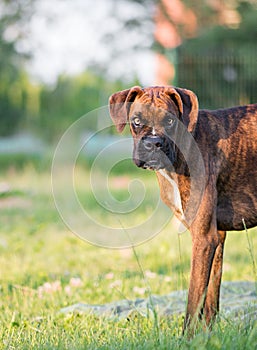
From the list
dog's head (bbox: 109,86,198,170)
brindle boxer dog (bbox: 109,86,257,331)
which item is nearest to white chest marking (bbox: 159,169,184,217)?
brindle boxer dog (bbox: 109,86,257,331)

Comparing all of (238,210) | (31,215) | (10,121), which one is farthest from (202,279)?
(10,121)

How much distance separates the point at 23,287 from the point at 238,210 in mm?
2103

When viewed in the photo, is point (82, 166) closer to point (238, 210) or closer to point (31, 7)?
point (31, 7)

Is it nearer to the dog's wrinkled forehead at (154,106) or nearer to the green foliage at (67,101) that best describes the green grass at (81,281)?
the dog's wrinkled forehead at (154,106)

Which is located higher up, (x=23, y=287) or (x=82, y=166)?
(x=82, y=166)

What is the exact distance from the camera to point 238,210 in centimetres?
463

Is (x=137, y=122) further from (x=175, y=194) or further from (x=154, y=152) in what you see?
(x=175, y=194)

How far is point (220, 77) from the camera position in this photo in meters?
16.1

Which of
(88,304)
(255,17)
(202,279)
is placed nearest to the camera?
(202,279)

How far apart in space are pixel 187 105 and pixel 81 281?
245 cm

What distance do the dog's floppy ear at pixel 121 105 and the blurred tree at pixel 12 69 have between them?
16145mm

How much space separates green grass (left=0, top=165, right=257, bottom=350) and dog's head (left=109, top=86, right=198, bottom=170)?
541 millimetres

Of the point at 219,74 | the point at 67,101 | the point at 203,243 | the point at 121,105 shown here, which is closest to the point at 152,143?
the point at 121,105

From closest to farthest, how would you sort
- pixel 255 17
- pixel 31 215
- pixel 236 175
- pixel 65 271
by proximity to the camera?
pixel 236 175
pixel 65 271
pixel 31 215
pixel 255 17
